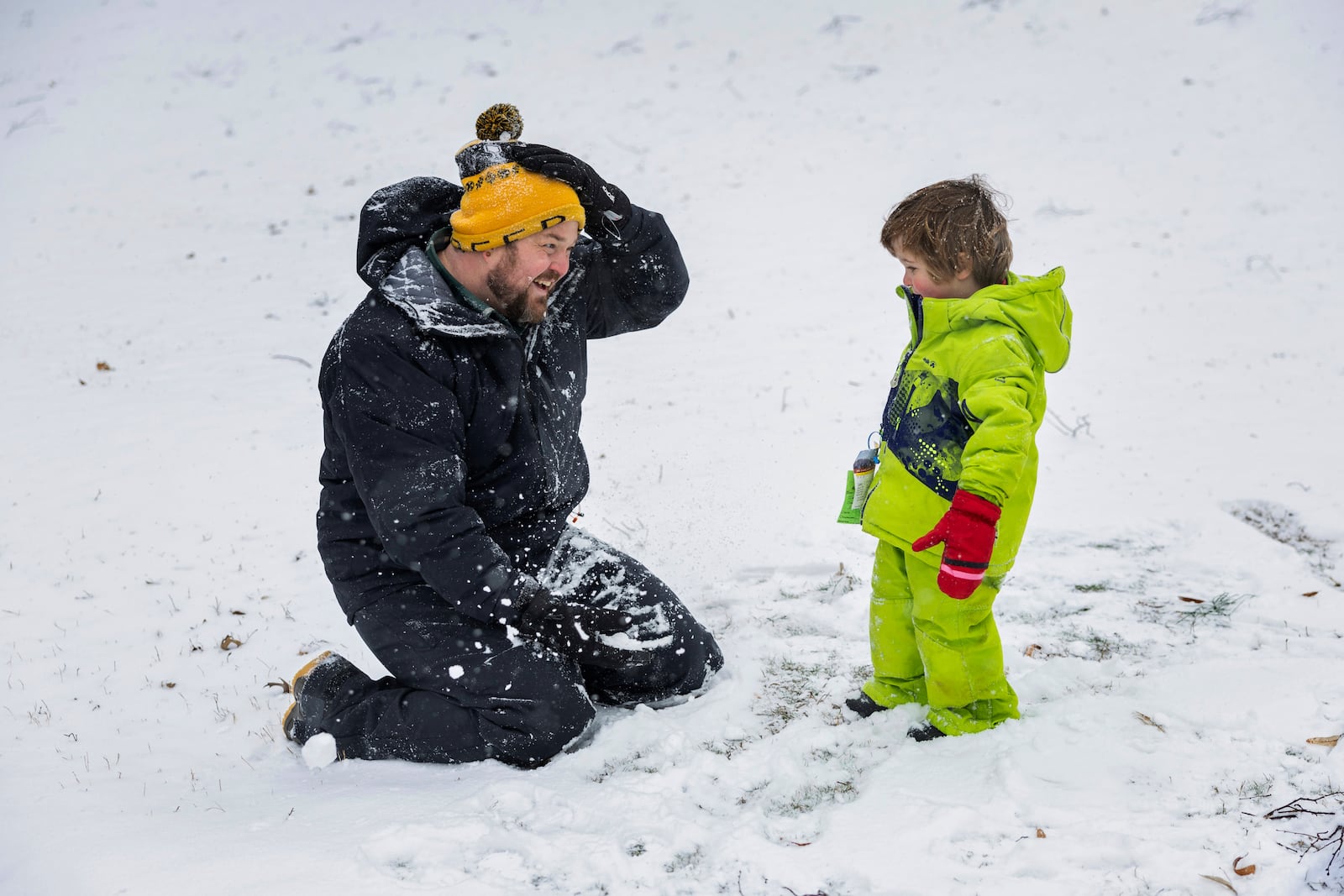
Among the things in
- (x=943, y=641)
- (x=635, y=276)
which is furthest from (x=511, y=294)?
(x=943, y=641)

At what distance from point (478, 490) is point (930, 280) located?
167 cm

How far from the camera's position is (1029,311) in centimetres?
290

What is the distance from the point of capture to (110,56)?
12.6 metres

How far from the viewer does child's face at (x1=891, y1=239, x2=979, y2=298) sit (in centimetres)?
304

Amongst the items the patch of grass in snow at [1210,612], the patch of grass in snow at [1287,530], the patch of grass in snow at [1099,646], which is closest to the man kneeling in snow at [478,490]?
the patch of grass in snow at [1099,646]

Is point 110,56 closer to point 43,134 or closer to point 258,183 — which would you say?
point 43,134

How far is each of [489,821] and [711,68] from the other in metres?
11.3

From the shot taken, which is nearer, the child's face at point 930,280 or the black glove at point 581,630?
the child's face at point 930,280

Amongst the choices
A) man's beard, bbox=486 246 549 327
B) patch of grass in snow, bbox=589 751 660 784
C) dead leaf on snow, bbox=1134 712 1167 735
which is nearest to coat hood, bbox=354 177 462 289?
man's beard, bbox=486 246 549 327

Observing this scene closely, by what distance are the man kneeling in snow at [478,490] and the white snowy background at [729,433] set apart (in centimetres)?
20

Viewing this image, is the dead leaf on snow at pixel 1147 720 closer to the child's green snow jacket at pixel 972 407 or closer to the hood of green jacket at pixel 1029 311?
the child's green snow jacket at pixel 972 407

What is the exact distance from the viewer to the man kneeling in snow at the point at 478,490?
3.14m

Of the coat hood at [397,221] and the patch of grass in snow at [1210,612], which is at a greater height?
the coat hood at [397,221]

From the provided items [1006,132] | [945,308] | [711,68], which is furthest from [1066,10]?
[945,308]
